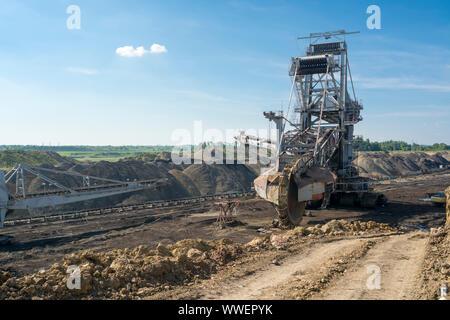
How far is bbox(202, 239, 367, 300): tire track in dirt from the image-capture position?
6410 mm

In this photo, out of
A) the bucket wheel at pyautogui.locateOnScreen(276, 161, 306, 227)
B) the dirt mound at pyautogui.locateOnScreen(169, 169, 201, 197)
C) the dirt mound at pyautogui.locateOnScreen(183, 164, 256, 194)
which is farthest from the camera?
the dirt mound at pyautogui.locateOnScreen(183, 164, 256, 194)

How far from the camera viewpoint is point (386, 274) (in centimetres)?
736

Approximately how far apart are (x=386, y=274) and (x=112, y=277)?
6.45 metres

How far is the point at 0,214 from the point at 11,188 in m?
13.0

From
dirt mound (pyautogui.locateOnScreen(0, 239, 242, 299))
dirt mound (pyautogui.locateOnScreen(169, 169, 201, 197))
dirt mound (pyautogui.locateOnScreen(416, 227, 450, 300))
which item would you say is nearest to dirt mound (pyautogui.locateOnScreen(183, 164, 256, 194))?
dirt mound (pyautogui.locateOnScreen(169, 169, 201, 197))

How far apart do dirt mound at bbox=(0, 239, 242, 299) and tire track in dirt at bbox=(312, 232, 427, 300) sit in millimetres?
3214

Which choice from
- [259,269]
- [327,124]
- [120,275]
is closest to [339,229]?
[259,269]

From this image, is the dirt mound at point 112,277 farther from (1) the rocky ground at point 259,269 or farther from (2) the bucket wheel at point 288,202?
(2) the bucket wheel at point 288,202

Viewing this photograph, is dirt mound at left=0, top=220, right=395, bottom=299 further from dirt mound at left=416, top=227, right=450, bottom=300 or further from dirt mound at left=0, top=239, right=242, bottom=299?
dirt mound at left=416, top=227, right=450, bottom=300

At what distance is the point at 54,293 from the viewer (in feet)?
20.0

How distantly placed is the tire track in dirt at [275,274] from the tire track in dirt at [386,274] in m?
0.93

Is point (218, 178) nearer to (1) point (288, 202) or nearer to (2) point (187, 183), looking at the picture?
(2) point (187, 183)

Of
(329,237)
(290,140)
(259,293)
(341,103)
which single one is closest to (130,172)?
(290,140)
